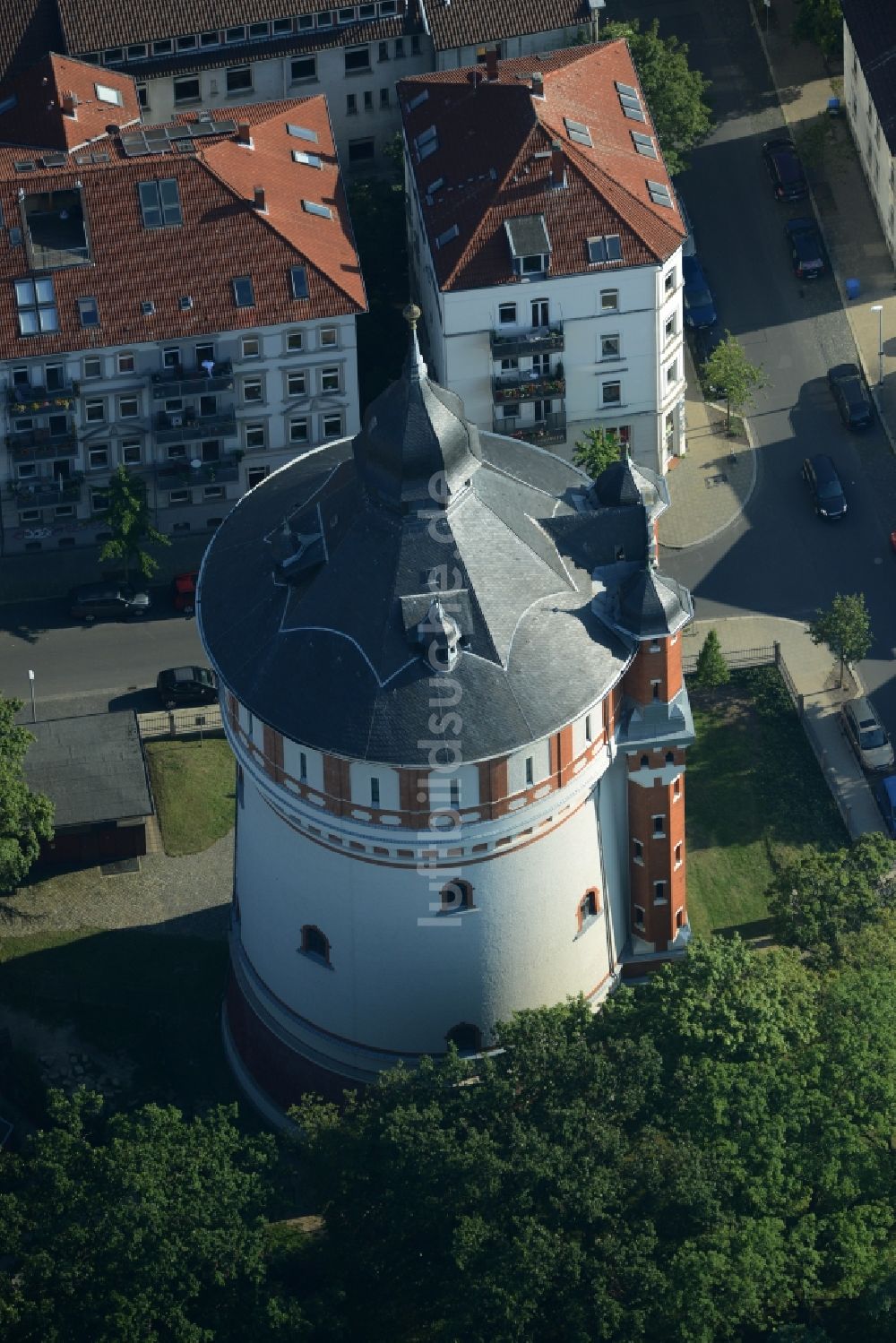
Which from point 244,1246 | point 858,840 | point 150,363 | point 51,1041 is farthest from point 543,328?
point 244,1246

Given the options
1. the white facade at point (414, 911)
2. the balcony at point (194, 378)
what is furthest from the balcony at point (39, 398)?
the white facade at point (414, 911)

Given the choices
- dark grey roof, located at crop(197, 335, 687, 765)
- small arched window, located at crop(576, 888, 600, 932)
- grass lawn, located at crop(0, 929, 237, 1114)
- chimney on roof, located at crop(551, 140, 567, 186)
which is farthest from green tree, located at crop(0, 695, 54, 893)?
chimney on roof, located at crop(551, 140, 567, 186)

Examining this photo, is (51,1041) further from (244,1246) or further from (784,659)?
(784,659)

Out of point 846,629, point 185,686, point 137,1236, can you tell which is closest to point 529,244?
point 846,629

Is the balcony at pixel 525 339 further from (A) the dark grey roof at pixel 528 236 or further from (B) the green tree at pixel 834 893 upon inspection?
(B) the green tree at pixel 834 893

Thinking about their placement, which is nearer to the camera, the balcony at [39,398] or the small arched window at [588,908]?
the small arched window at [588,908]

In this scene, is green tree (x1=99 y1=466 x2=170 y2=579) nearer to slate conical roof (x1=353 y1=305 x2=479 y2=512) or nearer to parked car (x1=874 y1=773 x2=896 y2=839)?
slate conical roof (x1=353 y1=305 x2=479 y2=512)

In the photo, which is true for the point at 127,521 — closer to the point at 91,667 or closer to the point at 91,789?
the point at 91,667
